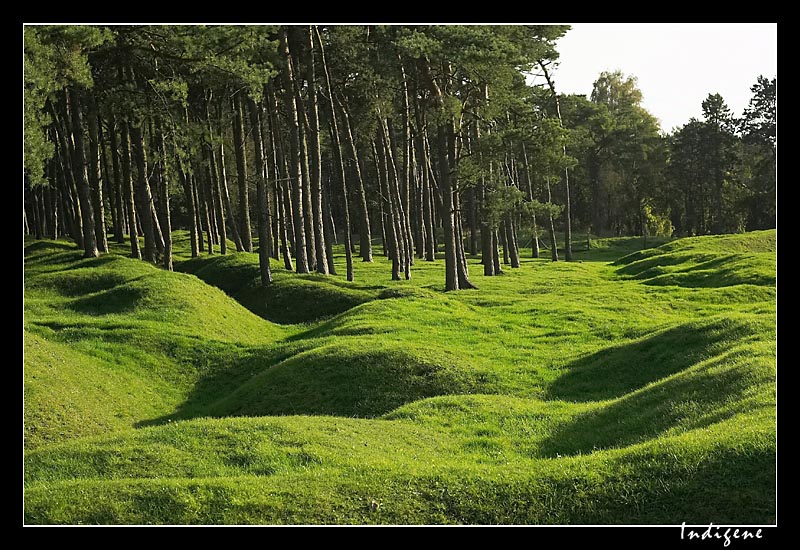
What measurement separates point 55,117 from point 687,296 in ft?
105

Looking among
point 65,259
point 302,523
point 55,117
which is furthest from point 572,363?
point 55,117

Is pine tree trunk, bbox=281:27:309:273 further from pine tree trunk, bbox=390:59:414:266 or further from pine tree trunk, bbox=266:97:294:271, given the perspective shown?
pine tree trunk, bbox=390:59:414:266

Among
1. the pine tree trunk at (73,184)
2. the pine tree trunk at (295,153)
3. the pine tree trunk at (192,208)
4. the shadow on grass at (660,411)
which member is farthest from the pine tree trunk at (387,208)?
the shadow on grass at (660,411)

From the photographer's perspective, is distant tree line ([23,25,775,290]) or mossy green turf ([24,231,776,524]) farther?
distant tree line ([23,25,775,290])

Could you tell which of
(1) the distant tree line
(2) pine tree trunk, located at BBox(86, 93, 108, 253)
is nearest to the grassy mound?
(1) the distant tree line

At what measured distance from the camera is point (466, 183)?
35.1 metres

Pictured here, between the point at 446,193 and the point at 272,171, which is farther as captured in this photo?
the point at 272,171

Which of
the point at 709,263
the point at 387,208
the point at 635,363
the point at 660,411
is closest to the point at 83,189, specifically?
the point at 387,208

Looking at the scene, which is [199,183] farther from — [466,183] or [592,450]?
[592,450]

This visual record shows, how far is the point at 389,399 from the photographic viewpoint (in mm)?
18781

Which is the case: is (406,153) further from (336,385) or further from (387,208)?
(336,385)

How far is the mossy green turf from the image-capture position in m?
10.1

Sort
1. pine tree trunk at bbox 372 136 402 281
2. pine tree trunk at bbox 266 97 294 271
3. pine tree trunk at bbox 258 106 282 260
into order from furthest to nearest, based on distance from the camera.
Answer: pine tree trunk at bbox 258 106 282 260, pine tree trunk at bbox 266 97 294 271, pine tree trunk at bbox 372 136 402 281

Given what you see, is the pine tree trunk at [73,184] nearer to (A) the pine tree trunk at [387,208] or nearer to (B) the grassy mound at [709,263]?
(A) the pine tree trunk at [387,208]
